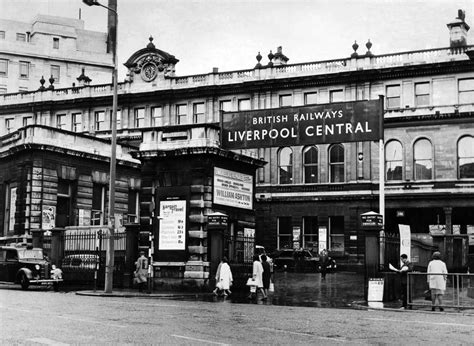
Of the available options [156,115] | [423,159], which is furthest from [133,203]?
[423,159]

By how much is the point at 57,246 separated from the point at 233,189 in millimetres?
9257

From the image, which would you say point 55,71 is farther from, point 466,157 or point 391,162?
point 466,157

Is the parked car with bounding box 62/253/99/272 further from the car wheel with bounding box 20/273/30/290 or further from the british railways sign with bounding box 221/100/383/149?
the british railways sign with bounding box 221/100/383/149

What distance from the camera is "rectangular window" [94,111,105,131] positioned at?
63094 millimetres

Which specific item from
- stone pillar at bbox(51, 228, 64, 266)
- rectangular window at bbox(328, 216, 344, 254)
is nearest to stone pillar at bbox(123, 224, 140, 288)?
stone pillar at bbox(51, 228, 64, 266)

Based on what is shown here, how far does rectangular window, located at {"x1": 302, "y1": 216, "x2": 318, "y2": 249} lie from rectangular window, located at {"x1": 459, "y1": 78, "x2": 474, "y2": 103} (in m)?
13.2

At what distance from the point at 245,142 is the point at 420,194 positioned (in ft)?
84.4

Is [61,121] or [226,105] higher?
[226,105]

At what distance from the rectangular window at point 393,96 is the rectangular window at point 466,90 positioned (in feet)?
14.0

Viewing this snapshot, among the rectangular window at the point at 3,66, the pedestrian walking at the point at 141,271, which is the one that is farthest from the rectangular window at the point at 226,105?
the rectangular window at the point at 3,66

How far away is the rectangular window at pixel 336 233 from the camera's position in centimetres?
5300

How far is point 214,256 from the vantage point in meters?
28.8

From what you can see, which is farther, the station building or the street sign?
the station building

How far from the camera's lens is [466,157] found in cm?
5084
